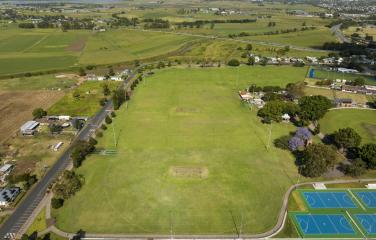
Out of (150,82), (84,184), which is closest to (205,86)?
(150,82)

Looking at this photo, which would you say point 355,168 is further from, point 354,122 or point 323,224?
point 354,122

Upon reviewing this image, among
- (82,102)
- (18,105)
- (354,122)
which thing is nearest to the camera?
(354,122)

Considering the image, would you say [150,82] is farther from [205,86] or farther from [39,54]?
[39,54]

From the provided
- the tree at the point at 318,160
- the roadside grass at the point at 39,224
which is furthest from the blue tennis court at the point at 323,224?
the roadside grass at the point at 39,224

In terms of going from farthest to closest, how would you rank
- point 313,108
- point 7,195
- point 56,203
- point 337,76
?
point 337,76, point 313,108, point 7,195, point 56,203

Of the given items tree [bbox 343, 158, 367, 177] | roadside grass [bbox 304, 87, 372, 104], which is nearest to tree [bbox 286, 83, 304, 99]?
roadside grass [bbox 304, 87, 372, 104]

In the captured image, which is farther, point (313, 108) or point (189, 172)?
point (313, 108)

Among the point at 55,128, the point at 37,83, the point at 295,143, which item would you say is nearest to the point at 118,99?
the point at 55,128

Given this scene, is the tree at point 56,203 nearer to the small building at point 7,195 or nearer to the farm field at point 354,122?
the small building at point 7,195
